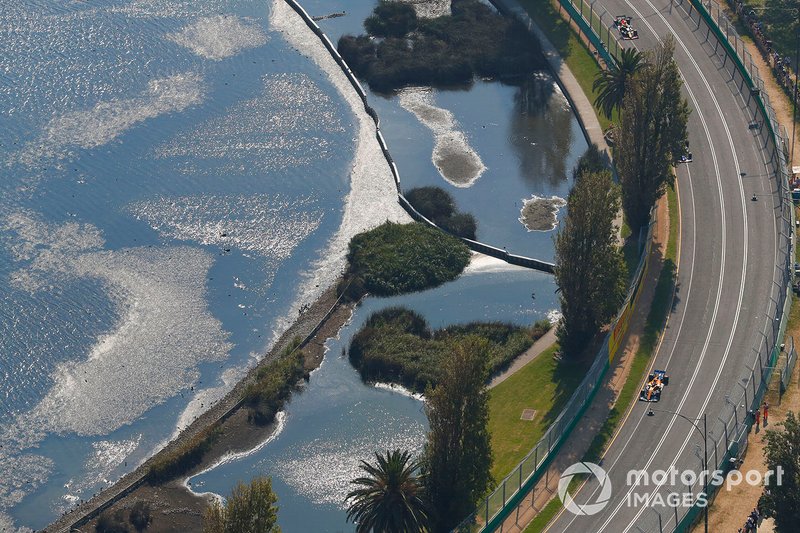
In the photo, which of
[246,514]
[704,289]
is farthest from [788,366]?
[246,514]

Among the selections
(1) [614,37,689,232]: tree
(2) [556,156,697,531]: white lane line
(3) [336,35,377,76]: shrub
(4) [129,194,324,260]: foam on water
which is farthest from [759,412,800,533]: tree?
(3) [336,35,377,76]: shrub

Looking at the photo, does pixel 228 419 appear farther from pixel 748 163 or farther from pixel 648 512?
pixel 748 163

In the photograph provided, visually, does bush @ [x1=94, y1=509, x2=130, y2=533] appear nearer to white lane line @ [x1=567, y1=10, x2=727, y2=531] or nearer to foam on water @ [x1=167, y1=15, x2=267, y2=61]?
white lane line @ [x1=567, y1=10, x2=727, y2=531]

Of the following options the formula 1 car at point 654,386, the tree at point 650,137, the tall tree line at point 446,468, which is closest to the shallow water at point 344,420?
the tall tree line at point 446,468

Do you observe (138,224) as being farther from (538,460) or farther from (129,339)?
A: (538,460)

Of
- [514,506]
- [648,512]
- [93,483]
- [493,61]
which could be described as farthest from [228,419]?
[493,61]
